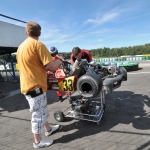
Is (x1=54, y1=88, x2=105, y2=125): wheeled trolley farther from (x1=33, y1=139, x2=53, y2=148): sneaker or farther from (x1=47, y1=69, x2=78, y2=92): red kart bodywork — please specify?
(x1=33, y1=139, x2=53, y2=148): sneaker

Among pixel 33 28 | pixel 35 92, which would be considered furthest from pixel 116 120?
pixel 33 28

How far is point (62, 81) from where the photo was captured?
10.1 feet

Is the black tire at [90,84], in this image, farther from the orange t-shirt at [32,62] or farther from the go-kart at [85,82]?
the orange t-shirt at [32,62]

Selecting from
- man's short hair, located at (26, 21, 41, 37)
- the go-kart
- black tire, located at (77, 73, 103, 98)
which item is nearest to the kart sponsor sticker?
the go-kart

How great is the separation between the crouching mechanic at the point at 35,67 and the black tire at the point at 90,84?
0.59 m

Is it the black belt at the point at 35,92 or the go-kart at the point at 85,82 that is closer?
the black belt at the point at 35,92

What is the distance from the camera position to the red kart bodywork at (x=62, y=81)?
2.98 meters

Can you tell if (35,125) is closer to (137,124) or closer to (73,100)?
(73,100)

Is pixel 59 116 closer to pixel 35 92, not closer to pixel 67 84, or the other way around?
pixel 67 84

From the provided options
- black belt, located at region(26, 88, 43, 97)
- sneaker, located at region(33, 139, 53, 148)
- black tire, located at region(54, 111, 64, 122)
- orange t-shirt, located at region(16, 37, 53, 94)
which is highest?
orange t-shirt, located at region(16, 37, 53, 94)

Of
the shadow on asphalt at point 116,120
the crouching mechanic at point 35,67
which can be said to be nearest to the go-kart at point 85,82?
the shadow on asphalt at point 116,120

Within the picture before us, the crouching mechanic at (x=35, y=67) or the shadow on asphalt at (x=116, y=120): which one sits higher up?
the crouching mechanic at (x=35, y=67)

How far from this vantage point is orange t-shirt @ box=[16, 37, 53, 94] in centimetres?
232

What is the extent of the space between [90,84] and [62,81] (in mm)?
681
